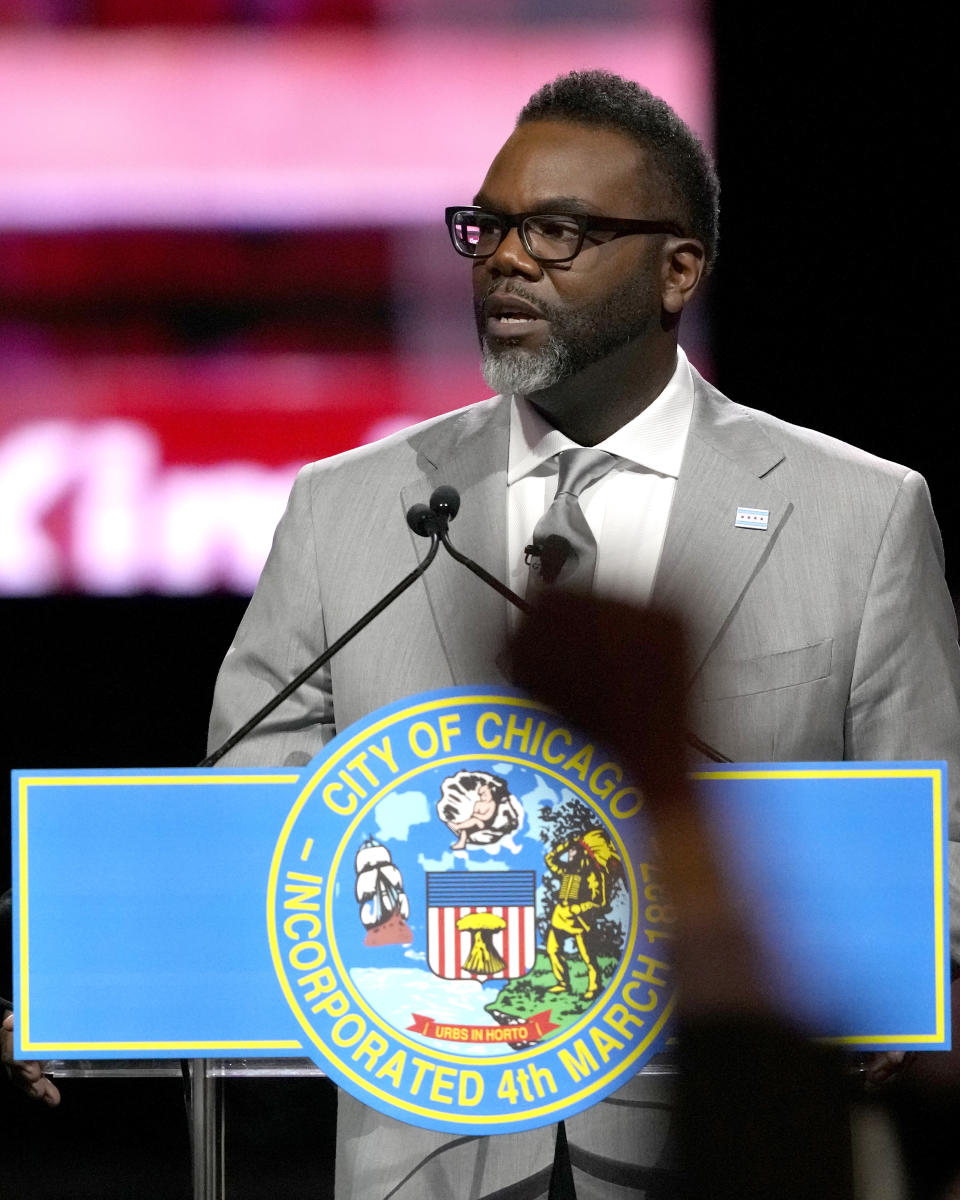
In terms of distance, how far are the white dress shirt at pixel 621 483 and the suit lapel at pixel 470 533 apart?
2 cm

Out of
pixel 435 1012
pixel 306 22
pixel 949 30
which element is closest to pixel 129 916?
pixel 435 1012

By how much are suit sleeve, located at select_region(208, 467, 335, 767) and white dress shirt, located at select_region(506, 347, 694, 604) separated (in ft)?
0.79

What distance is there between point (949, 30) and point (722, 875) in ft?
8.65

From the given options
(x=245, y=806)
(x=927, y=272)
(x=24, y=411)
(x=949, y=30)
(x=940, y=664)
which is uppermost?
(x=949, y=30)

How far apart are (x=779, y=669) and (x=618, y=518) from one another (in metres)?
0.27

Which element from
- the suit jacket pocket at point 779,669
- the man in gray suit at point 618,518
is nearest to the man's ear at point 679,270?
the man in gray suit at point 618,518

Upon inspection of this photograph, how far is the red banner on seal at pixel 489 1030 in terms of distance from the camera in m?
1.40

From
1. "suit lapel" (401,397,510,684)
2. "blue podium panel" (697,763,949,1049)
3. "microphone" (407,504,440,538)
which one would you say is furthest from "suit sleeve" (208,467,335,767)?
"blue podium panel" (697,763,949,1049)

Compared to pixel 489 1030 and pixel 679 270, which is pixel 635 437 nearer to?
pixel 679 270

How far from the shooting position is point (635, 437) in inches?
77.4

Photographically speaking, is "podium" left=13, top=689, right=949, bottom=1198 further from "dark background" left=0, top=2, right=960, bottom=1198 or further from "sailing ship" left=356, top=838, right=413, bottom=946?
"dark background" left=0, top=2, right=960, bottom=1198

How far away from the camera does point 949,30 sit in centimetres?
352

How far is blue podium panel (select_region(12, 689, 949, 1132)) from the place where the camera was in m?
1.41

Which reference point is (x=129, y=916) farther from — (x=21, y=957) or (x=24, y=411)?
(x=24, y=411)
